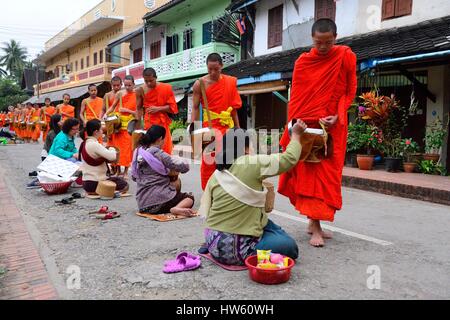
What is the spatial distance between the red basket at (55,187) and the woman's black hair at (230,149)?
427cm

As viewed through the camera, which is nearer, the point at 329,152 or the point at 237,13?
the point at 329,152

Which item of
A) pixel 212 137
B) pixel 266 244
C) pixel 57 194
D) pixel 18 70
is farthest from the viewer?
pixel 18 70

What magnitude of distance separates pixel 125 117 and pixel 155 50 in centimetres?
1780

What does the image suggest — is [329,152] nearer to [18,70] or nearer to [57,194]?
[57,194]

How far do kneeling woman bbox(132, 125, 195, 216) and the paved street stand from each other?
0.88 feet

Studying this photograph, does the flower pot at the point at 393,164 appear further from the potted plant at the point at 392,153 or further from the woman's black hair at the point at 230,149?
the woman's black hair at the point at 230,149

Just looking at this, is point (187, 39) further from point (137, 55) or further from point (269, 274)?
point (269, 274)

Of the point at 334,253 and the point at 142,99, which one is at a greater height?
the point at 142,99

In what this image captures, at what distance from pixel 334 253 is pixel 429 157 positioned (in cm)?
613

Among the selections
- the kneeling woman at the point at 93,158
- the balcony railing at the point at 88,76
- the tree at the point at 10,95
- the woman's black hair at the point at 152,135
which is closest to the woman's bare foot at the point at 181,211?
the woman's black hair at the point at 152,135

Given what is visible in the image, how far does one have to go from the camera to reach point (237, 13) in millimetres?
16781

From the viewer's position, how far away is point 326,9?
12.8 m

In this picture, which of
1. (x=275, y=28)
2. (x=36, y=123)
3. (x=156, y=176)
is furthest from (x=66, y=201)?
(x=36, y=123)

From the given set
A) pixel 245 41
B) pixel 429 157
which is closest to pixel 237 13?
pixel 245 41
